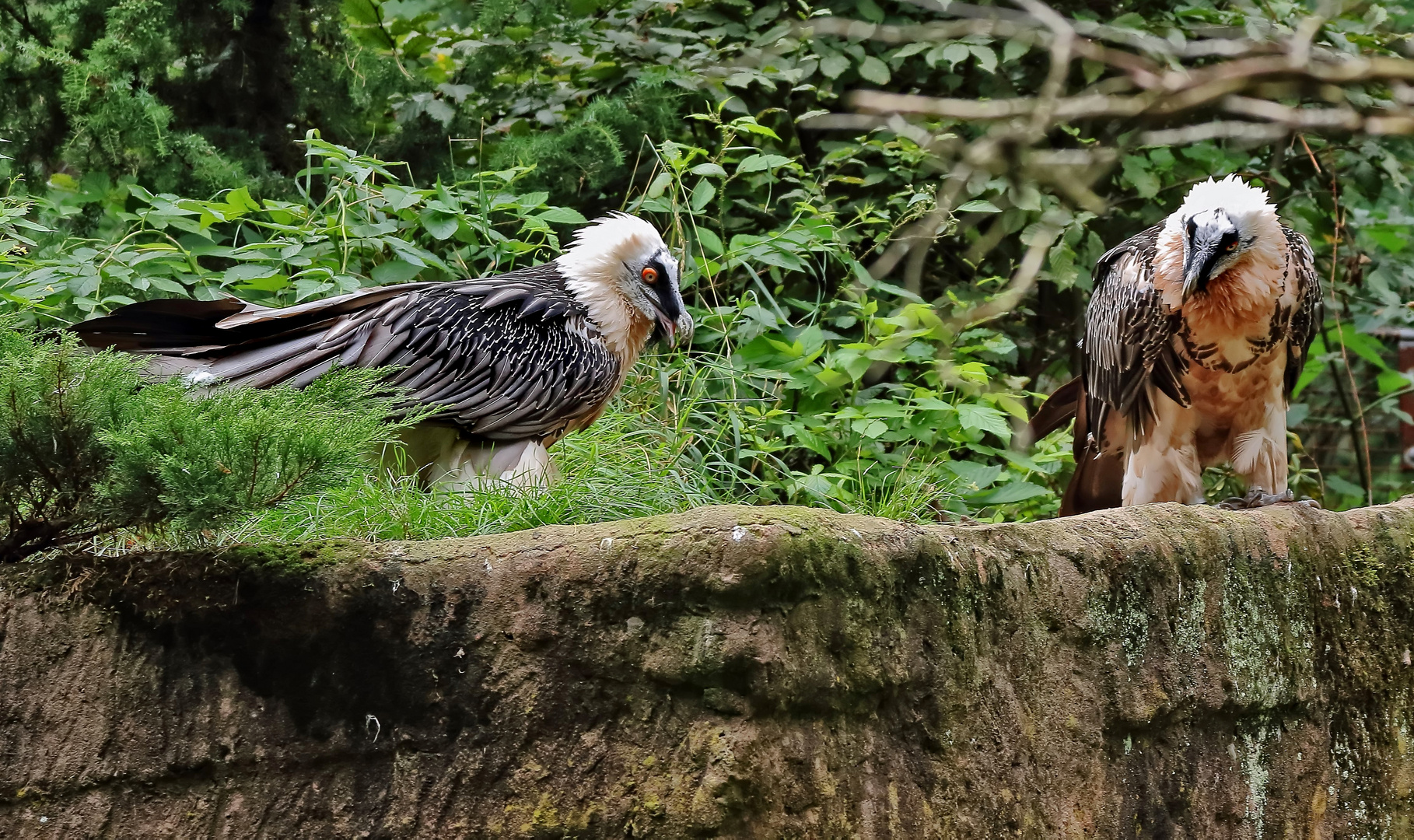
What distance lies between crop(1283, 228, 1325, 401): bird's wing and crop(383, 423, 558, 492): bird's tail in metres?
2.51

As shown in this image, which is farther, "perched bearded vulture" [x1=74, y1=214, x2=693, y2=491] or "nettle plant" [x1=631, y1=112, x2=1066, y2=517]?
"nettle plant" [x1=631, y1=112, x2=1066, y2=517]

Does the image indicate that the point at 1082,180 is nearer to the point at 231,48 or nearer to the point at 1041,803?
the point at 1041,803

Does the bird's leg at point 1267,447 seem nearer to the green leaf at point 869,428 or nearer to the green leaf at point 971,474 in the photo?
the green leaf at point 971,474

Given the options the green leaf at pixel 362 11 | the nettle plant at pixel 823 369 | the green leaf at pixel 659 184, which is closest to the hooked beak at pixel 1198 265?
the nettle plant at pixel 823 369

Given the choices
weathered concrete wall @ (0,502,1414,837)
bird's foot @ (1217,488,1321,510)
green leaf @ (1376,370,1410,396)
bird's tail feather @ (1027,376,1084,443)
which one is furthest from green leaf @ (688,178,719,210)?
green leaf @ (1376,370,1410,396)

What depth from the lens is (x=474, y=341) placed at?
4090 mm

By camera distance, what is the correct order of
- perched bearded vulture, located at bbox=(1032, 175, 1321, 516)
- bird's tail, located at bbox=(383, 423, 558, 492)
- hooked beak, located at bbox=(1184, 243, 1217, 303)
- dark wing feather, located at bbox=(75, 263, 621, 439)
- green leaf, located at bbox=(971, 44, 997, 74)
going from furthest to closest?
green leaf, located at bbox=(971, 44, 997, 74), perched bearded vulture, located at bbox=(1032, 175, 1321, 516), hooked beak, located at bbox=(1184, 243, 1217, 303), bird's tail, located at bbox=(383, 423, 558, 492), dark wing feather, located at bbox=(75, 263, 621, 439)

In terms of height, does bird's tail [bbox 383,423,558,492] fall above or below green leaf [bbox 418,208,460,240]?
below

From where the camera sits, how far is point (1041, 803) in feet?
8.63

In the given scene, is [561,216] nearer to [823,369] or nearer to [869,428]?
[823,369]

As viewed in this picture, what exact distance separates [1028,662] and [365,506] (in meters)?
1.56

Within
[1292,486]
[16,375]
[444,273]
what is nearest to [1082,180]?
[16,375]

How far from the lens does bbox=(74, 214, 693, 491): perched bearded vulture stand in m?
3.81

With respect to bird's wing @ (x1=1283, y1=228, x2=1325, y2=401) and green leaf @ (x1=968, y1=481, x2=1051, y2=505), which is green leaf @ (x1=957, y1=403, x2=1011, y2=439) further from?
bird's wing @ (x1=1283, y1=228, x2=1325, y2=401)
